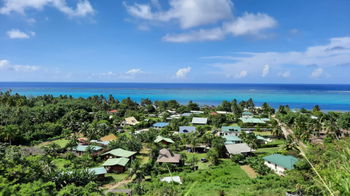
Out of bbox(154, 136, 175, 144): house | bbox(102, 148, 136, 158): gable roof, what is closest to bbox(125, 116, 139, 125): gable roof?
bbox(154, 136, 175, 144): house

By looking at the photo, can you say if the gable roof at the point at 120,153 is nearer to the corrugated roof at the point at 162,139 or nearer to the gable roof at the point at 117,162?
the gable roof at the point at 117,162

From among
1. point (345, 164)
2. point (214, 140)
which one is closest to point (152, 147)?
point (214, 140)

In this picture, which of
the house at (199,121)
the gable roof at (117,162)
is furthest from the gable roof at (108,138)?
the house at (199,121)

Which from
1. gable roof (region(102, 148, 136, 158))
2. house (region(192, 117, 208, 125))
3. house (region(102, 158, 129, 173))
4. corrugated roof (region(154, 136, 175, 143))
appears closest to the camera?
house (region(102, 158, 129, 173))

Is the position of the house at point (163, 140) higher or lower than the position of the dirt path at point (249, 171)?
higher

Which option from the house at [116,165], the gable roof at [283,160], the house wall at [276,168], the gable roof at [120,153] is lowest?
the house at [116,165]

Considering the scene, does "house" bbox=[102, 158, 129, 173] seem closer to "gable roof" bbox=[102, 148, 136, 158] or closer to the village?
the village

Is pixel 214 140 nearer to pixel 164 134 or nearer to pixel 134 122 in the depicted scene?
pixel 164 134
